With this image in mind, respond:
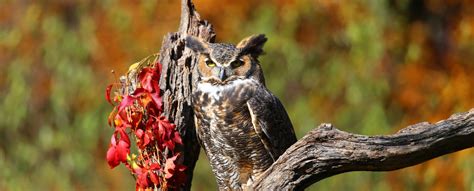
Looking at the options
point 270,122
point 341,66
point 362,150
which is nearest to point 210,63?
point 270,122

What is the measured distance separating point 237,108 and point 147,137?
1.26ft

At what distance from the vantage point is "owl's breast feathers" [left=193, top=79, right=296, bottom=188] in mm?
3969

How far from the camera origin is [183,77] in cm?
392

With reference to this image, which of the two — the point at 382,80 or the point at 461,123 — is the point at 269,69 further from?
the point at 461,123

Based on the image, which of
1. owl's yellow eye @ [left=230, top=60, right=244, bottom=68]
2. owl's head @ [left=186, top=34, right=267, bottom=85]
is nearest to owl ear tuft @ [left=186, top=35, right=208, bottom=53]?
owl's head @ [left=186, top=34, right=267, bottom=85]

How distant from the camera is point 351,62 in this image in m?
8.03

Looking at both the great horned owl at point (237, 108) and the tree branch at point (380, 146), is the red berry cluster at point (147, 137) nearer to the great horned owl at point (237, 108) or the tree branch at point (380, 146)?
the great horned owl at point (237, 108)

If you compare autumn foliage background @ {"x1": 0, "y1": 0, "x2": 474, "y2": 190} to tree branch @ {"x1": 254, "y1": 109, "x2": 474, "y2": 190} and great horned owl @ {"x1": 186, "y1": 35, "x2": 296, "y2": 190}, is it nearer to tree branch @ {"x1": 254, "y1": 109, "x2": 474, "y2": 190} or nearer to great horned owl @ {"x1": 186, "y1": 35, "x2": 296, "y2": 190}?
great horned owl @ {"x1": 186, "y1": 35, "x2": 296, "y2": 190}

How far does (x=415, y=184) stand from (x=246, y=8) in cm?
189

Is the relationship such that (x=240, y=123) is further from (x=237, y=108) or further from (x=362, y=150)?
(x=362, y=150)

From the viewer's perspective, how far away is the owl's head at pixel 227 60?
12.9 ft

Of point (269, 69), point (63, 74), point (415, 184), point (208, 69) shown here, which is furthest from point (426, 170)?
point (208, 69)

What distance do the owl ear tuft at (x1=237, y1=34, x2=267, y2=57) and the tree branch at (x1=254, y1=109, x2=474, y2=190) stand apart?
24.8 inches

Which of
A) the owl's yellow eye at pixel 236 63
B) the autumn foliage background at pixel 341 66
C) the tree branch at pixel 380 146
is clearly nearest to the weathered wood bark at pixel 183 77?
A: the owl's yellow eye at pixel 236 63
